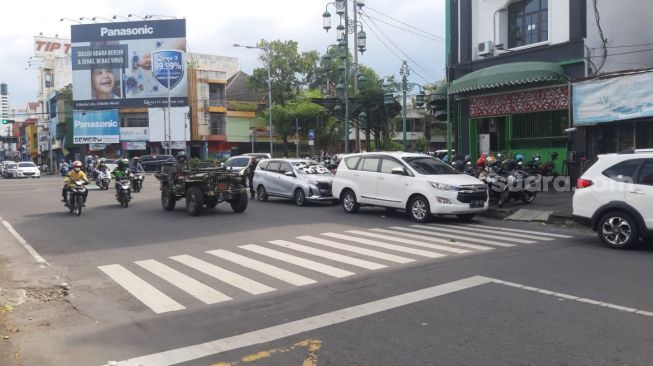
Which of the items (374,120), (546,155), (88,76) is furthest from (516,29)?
(88,76)

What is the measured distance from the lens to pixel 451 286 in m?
7.16

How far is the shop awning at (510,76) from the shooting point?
59.4 feet

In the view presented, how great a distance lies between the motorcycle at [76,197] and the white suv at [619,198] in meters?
12.9

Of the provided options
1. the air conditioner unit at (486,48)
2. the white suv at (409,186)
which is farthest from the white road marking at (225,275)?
the air conditioner unit at (486,48)

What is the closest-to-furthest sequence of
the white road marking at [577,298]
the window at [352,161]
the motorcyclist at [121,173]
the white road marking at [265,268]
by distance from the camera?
Result: 1. the white road marking at [577,298]
2. the white road marking at [265,268]
3. the window at [352,161]
4. the motorcyclist at [121,173]

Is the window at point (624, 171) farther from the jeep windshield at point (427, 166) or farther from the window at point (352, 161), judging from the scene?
the window at point (352, 161)

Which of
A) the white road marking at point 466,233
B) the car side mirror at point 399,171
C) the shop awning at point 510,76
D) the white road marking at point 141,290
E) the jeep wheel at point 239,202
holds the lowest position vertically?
the white road marking at point 141,290

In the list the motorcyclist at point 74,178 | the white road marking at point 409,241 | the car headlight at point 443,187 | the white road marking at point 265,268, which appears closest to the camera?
the white road marking at point 265,268

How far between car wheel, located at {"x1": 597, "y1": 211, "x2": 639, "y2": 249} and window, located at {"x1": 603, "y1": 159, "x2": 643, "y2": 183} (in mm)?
594

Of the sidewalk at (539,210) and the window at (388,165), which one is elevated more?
the window at (388,165)

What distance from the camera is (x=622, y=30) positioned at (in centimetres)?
1917

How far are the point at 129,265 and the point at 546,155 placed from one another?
15.4 metres

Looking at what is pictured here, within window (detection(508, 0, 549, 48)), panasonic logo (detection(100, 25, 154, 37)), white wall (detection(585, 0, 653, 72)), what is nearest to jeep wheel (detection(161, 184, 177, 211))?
window (detection(508, 0, 549, 48))

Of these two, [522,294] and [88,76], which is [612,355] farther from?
[88,76]
